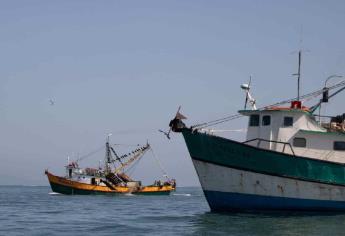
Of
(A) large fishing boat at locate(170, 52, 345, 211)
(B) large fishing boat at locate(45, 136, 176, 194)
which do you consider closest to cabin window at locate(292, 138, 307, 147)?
(A) large fishing boat at locate(170, 52, 345, 211)

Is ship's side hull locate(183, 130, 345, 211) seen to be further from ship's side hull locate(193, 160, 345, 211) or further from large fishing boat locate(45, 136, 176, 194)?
large fishing boat locate(45, 136, 176, 194)

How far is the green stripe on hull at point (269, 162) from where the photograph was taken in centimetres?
2491

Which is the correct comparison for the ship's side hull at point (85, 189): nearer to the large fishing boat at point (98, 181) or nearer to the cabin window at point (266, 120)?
the large fishing boat at point (98, 181)

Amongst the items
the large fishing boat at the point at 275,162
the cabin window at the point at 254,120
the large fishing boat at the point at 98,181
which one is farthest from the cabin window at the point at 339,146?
the large fishing boat at the point at 98,181

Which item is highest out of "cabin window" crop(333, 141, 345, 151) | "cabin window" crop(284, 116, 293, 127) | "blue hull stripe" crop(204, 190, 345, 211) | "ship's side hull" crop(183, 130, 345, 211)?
"cabin window" crop(284, 116, 293, 127)

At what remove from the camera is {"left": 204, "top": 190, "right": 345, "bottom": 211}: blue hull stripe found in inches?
1005

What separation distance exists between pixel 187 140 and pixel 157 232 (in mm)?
7209

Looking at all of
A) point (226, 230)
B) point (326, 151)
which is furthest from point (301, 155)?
point (226, 230)

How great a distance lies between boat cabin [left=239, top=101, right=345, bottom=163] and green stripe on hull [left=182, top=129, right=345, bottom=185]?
1.20 meters

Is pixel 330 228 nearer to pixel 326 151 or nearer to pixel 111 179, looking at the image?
pixel 326 151

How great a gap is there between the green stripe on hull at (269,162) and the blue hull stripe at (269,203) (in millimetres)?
1139

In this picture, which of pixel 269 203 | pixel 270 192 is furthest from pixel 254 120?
pixel 269 203

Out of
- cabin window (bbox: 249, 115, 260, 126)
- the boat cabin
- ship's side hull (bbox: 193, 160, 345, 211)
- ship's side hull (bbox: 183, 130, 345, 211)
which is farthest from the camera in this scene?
cabin window (bbox: 249, 115, 260, 126)

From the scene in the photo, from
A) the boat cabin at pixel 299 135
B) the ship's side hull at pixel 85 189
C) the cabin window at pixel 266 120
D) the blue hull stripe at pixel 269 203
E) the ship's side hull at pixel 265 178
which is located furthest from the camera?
the ship's side hull at pixel 85 189
